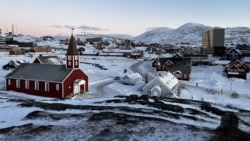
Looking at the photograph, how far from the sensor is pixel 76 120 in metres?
23.2

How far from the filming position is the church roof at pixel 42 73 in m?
43.3

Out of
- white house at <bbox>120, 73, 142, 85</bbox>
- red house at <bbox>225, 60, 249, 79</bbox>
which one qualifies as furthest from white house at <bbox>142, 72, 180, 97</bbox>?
red house at <bbox>225, 60, 249, 79</bbox>

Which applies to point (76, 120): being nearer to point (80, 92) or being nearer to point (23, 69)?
point (80, 92)

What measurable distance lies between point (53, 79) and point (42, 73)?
334 cm

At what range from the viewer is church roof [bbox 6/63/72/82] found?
43350mm

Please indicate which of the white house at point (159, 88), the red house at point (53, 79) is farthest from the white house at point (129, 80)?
the red house at point (53, 79)

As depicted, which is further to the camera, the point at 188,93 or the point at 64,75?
the point at 188,93

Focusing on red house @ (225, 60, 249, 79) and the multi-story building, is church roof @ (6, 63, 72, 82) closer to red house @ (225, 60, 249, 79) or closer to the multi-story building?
red house @ (225, 60, 249, 79)

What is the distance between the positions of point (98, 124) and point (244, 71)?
5668cm

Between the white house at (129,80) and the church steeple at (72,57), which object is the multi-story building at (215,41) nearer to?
the white house at (129,80)

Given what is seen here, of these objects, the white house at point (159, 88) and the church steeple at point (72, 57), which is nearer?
the church steeple at point (72, 57)

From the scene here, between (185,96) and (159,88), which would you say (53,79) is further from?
(185,96)

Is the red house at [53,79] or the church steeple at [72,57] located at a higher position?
the church steeple at [72,57]

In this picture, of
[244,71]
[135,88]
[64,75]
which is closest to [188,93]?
[135,88]
